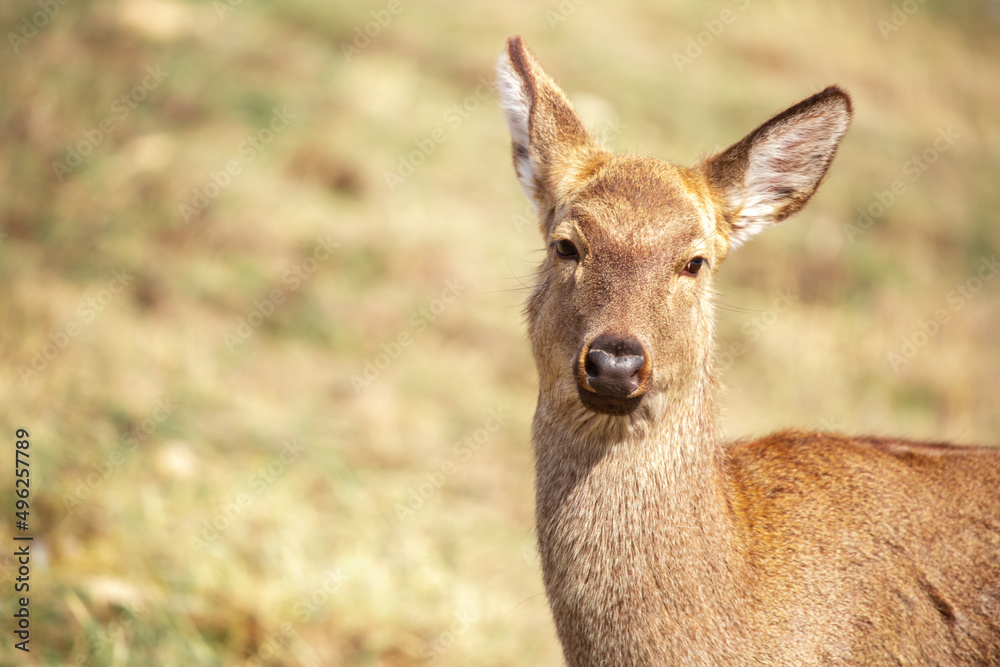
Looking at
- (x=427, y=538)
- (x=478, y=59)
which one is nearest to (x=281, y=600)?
(x=427, y=538)

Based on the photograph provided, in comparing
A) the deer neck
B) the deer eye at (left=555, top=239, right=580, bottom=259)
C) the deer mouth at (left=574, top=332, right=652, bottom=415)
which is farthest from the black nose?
the deer eye at (left=555, top=239, right=580, bottom=259)

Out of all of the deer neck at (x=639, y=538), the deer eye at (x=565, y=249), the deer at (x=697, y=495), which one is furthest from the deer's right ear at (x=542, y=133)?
the deer neck at (x=639, y=538)

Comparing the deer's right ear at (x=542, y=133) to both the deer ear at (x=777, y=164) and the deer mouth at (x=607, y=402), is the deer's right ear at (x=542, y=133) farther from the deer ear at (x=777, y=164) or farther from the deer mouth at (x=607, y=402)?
the deer mouth at (x=607, y=402)

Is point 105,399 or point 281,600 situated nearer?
point 281,600

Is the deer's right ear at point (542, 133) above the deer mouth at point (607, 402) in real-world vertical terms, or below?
above

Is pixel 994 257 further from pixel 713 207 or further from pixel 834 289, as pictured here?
pixel 713 207

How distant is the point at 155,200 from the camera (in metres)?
9.35

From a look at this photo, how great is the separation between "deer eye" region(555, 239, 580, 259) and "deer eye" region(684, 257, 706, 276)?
47 centimetres

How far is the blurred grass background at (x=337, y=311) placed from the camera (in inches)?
230

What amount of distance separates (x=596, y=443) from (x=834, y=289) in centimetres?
805

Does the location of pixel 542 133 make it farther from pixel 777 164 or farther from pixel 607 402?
pixel 607 402

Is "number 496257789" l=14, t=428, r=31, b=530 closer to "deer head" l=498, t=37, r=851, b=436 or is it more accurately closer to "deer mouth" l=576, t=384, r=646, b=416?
"deer head" l=498, t=37, r=851, b=436

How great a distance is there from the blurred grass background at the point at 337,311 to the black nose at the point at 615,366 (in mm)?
2931

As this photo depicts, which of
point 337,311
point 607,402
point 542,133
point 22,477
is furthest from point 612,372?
point 337,311
